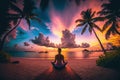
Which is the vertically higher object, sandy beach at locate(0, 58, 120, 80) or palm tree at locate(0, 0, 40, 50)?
palm tree at locate(0, 0, 40, 50)

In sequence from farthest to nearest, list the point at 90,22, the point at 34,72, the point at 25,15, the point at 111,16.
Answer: the point at 90,22, the point at 111,16, the point at 25,15, the point at 34,72

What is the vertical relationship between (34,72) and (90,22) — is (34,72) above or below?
below

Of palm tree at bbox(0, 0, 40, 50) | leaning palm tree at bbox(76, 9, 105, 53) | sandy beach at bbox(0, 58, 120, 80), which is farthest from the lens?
leaning palm tree at bbox(76, 9, 105, 53)

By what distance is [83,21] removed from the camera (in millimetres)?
9445

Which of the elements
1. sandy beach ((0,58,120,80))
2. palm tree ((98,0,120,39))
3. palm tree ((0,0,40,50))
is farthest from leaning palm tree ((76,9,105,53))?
palm tree ((0,0,40,50))

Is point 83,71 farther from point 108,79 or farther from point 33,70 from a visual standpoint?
point 33,70

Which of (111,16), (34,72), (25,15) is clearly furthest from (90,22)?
(34,72)

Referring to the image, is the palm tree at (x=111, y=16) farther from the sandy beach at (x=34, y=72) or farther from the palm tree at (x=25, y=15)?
the palm tree at (x=25, y=15)

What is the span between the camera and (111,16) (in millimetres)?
9242

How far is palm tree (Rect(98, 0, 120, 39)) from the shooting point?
8.76 meters

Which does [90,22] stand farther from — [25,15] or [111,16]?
[25,15]

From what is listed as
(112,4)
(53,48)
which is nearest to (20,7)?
(53,48)

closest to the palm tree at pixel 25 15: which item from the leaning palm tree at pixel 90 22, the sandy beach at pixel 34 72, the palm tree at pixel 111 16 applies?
the sandy beach at pixel 34 72

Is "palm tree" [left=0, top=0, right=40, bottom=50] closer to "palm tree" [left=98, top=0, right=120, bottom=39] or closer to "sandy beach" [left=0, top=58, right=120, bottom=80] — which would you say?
"sandy beach" [left=0, top=58, right=120, bottom=80]
